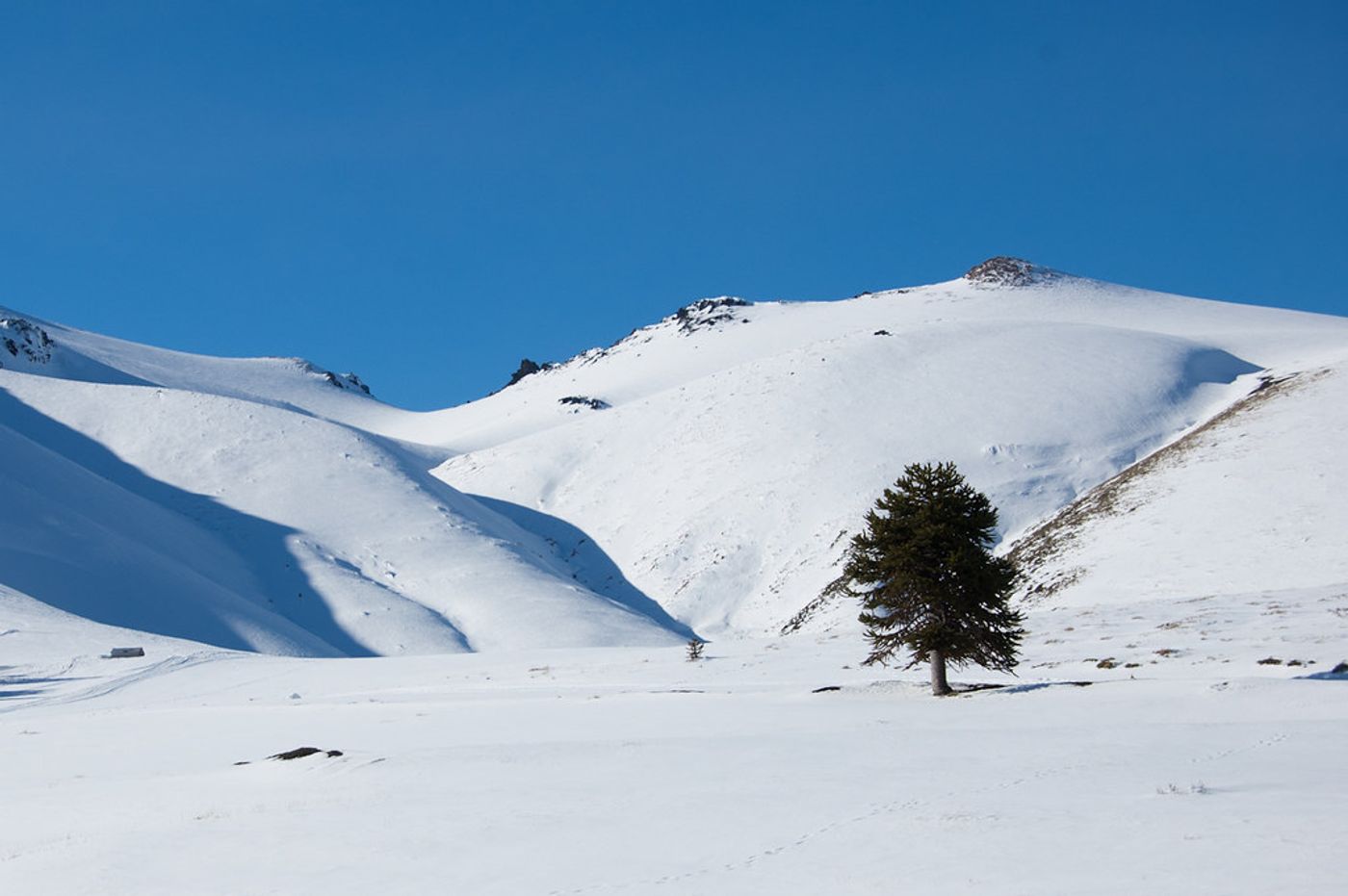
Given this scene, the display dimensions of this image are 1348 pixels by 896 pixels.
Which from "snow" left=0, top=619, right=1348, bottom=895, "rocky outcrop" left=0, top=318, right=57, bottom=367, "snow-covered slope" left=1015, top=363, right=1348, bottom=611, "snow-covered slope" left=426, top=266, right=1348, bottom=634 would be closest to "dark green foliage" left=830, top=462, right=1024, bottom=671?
"snow" left=0, top=619, right=1348, bottom=895

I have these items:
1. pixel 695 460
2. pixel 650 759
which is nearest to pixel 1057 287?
pixel 695 460

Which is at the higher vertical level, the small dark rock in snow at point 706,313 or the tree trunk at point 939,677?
the small dark rock in snow at point 706,313

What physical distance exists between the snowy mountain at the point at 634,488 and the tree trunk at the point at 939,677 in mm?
21026

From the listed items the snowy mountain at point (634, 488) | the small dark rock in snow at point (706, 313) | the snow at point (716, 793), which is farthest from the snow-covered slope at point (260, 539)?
the small dark rock in snow at point (706, 313)

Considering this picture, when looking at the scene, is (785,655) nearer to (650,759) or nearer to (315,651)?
(650,759)

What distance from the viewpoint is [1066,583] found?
48281mm

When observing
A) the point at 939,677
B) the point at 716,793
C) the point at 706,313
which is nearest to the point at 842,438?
the point at 939,677

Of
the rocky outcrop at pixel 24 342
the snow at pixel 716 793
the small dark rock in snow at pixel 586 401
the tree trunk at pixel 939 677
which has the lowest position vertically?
the snow at pixel 716 793

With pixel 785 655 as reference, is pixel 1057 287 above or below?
above

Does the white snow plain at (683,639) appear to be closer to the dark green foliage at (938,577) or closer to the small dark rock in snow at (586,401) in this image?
the dark green foliage at (938,577)

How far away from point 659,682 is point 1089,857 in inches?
835

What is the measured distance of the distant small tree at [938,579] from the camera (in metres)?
26.0

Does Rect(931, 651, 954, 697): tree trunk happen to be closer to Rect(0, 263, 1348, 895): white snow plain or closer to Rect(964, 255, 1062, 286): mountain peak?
Rect(0, 263, 1348, 895): white snow plain

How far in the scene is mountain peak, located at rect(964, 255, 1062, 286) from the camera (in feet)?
534
